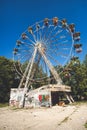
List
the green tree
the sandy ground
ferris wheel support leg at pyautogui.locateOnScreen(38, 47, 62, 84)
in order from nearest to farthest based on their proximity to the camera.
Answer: the sandy ground, ferris wheel support leg at pyautogui.locateOnScreen(38, 47, 62, 84), the green tree

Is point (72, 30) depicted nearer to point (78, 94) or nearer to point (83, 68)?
point (83, 68)

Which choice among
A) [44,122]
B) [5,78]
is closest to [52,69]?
[5,78]

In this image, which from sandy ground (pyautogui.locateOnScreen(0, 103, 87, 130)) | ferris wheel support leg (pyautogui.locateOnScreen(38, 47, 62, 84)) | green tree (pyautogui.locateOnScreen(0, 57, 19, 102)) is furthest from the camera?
green tree (pyautogui.locateOnScreen(0, 57, 19, 102))

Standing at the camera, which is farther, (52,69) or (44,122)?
(52,69)

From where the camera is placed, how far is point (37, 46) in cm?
3994

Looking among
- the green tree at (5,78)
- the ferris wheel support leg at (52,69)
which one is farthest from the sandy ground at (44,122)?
the green tree at (5,78)

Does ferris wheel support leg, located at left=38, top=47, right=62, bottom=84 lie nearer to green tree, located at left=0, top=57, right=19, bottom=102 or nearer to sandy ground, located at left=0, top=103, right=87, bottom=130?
green tree, located at left=0, top=57, right=19, bottom=102

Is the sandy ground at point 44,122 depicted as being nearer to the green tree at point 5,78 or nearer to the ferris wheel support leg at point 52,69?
the ferris wheel support leg at point 52,69

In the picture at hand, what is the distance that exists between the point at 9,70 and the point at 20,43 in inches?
526

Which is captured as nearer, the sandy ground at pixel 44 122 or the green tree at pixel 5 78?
the sandy ground at pixel 44 122

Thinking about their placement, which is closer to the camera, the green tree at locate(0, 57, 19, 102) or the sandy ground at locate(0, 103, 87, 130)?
the sandy ground at locate(0, 103, 87, 130)

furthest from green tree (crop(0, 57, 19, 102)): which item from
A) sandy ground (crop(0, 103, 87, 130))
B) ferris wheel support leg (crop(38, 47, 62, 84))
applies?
sandy ground (crop(0, 103, 87, 130))

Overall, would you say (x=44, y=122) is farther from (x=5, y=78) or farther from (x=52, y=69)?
(x=5, y=78)

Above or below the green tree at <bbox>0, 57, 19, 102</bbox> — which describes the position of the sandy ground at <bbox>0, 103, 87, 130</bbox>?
below
